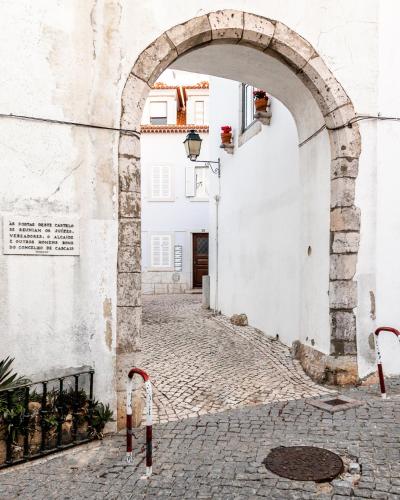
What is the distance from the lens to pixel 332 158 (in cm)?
580

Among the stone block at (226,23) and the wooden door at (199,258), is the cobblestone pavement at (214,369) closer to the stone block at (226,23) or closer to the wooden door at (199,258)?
the stone block at (226,23)

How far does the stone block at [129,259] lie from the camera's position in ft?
15.4

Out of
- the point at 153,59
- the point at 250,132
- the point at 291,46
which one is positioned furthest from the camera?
the point at 250,132

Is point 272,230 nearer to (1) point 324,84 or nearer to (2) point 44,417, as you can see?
(1) point 324,84

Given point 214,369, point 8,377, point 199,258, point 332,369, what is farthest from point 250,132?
point 199,258

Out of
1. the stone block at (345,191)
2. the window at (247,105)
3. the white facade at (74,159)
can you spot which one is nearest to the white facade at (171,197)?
the window at (247,105)

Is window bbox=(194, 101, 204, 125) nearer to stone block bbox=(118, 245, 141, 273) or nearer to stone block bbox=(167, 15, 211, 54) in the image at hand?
stone block bbox=(167, 15, 211, 54)

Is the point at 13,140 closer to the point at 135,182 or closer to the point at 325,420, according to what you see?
the point at 135,182

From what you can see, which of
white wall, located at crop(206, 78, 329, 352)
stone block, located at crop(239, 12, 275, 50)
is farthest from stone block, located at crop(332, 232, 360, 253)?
stone block, located at crop(239, 12, 275, 50)

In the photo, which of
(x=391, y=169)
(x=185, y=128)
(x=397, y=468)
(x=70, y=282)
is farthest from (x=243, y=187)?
(x=185, y=128)

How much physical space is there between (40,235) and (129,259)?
34.4 inches

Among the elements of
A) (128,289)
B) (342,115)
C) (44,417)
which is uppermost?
(342,115)

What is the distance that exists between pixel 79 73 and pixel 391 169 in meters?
3.78

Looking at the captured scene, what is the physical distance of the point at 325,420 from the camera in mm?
4633
